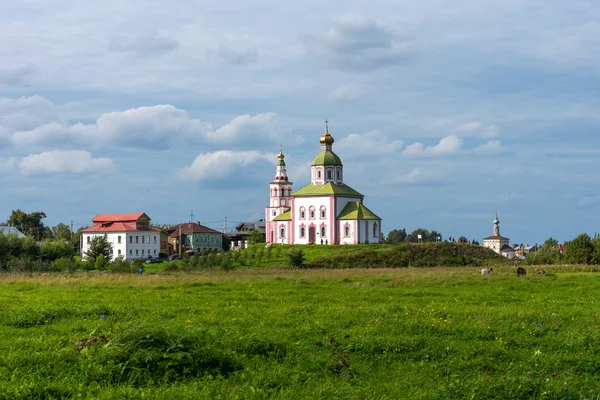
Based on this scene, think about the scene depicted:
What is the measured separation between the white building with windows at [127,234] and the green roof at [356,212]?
22258 millimetres

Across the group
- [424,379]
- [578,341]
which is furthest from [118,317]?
[578,341]

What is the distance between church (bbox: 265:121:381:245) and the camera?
82.6m

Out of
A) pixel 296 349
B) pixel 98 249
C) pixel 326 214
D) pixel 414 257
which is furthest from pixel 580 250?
pixel 296 349

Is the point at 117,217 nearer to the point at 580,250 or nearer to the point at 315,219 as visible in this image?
the point at 315,219

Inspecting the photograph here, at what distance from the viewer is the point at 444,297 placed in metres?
21.6

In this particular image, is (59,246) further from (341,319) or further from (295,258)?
(341,319)

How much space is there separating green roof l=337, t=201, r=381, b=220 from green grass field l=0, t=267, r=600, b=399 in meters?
61.6

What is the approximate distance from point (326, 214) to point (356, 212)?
416 cm

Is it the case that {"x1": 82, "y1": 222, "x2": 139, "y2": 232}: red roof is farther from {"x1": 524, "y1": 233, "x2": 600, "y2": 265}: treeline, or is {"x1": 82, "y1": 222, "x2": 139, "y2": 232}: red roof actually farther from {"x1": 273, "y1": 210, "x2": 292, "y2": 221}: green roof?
{"x1": 524, "y1": 233, "x2": 600, "y2": 265}: treeline

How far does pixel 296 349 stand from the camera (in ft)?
41.8

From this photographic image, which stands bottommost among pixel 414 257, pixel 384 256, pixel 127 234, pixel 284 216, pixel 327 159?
pixel 414 257

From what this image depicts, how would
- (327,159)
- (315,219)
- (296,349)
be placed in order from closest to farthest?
(296,349) → (315,219) → (327,159)

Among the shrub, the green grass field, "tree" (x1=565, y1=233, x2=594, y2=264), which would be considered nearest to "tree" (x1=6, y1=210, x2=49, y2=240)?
the shrub

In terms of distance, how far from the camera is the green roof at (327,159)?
89812 millimetres
